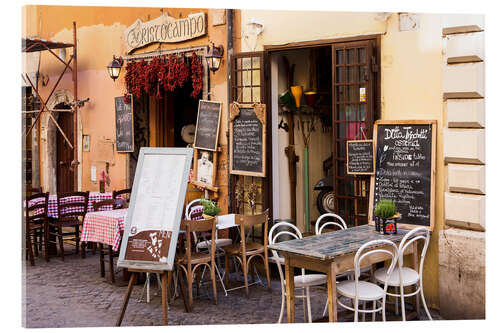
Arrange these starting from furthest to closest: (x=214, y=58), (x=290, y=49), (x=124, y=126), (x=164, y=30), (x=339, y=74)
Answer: (x=124, y=126), (x=164, y=30), (x=214, y=58), (x=290, y=49), (x=339, y=74)

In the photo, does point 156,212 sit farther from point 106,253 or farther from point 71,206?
point 71,206

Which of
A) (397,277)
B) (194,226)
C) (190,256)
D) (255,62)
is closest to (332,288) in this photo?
(397,277)

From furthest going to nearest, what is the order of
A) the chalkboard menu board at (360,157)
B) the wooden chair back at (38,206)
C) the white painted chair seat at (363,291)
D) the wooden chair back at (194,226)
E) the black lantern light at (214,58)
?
the wooden chair back at (38,206), the black lantern light at (214,58), the chalkboard menu board at (360,157), the wooden chair back at (194,226), the white painted chair seat at (363,291)

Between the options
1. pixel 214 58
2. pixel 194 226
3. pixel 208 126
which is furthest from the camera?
pixel 208 126

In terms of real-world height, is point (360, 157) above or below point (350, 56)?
below

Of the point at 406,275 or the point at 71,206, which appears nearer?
the point at 406,275

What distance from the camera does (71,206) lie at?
30.1 feet

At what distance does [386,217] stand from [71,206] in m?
5.17

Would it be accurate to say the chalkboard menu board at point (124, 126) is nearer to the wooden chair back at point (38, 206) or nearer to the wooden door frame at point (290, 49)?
the wooden chair back at point (38, 206)

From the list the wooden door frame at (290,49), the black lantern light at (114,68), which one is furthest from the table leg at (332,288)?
the black lantern light at (114,68)

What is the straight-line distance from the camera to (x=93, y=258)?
9.29 m

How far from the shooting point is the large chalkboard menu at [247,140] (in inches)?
317

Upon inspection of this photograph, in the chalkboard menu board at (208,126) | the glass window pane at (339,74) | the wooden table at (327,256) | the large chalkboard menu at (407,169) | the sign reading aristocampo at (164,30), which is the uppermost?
the sign reading aristocampo at (164,30)

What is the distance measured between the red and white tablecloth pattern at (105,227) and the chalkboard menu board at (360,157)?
2.88 meters
